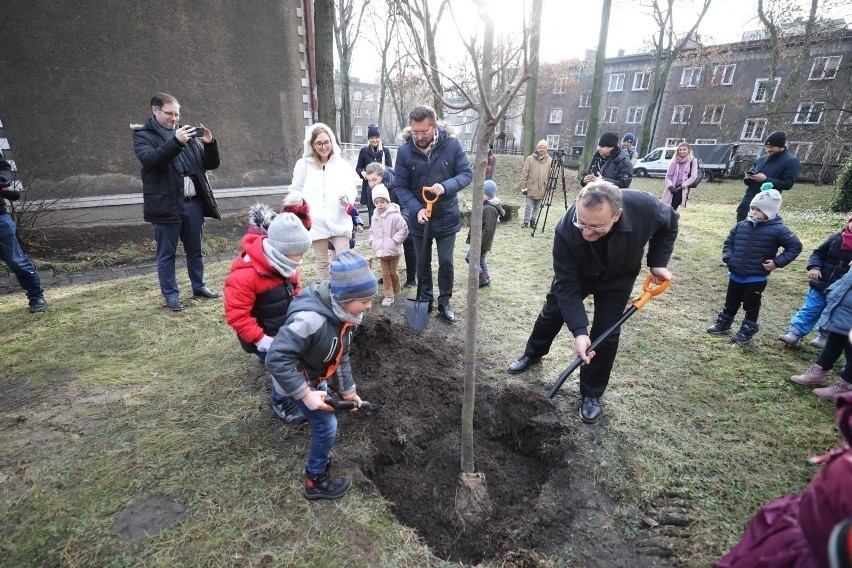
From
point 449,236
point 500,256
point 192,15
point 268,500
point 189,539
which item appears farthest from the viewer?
point 192,15

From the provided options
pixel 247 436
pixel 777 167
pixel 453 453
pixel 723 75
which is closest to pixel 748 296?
pixel 777 167

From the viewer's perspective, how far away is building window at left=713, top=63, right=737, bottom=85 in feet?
90.5

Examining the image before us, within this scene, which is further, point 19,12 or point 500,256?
point 500,256

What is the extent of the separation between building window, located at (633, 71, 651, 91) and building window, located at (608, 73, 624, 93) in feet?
3.26

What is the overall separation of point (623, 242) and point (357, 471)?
2163 millimetres

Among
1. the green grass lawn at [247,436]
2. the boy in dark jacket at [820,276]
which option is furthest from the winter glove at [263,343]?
the boy in dark jacket at [820,276]

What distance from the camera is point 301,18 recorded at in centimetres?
938

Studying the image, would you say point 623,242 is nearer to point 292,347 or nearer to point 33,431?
point 292,347

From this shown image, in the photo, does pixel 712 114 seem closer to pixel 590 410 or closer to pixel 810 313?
pixel 810 313

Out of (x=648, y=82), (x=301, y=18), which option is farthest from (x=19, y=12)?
(x=648, y=82)

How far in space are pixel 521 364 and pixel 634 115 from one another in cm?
3613

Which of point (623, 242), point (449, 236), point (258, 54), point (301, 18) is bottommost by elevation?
point (449, 236)

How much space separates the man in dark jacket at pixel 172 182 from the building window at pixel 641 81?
36143 mm

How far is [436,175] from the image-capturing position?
155 inches
